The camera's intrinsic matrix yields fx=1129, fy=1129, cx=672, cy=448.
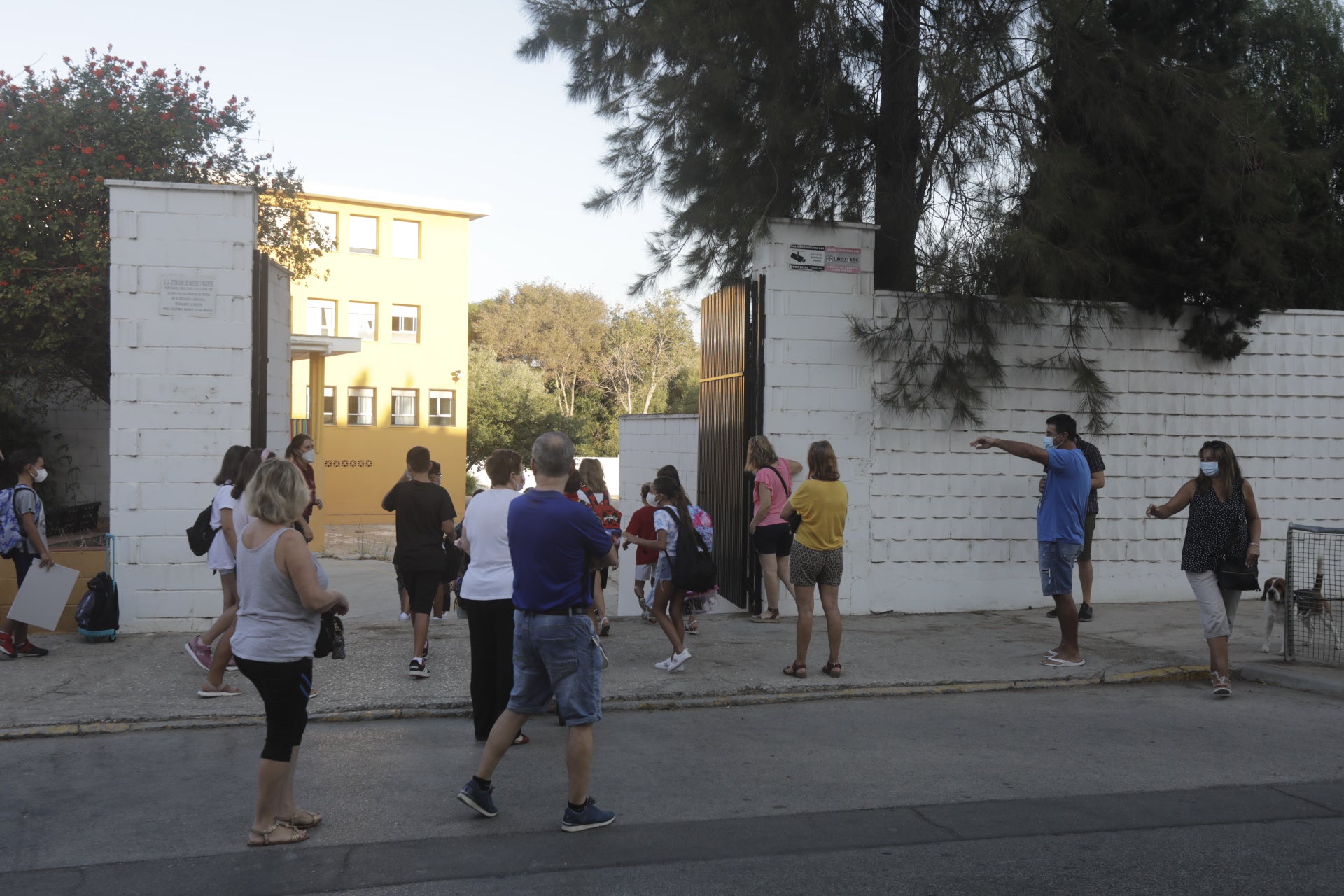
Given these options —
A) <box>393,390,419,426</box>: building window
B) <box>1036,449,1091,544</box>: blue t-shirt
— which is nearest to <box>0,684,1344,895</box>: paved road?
<box>1036,449,1091,544</box>: blue t-shirt

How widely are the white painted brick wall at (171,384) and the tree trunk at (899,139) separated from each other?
19.9 feet

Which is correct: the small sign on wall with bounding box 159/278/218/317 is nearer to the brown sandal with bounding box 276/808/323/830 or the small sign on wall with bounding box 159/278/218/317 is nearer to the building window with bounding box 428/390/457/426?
the brown sandal with bounding box 276/808/323/830

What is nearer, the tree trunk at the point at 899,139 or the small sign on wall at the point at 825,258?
the small sign on wall at the point at 825,258

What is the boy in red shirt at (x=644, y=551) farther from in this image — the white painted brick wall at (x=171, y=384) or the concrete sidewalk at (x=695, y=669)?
the white painted brick wall at (x=171, y=384)

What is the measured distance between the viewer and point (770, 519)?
1041 cm

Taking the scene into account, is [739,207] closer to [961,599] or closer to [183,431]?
[961,599]

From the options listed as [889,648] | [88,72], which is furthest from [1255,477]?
[88,72]

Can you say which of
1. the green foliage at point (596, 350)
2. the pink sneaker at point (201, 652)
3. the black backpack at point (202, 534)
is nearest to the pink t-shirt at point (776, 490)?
the black backpack at point (202, 534)

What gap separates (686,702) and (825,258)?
16.6 ft

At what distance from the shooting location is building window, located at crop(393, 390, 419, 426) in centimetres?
3897

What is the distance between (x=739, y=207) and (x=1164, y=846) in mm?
7507

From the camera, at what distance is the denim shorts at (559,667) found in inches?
199

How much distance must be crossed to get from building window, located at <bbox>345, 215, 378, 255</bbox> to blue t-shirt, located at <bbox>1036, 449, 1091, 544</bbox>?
3305 centimetres

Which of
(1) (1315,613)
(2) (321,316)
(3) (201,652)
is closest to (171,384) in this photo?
(3) (201,652)
